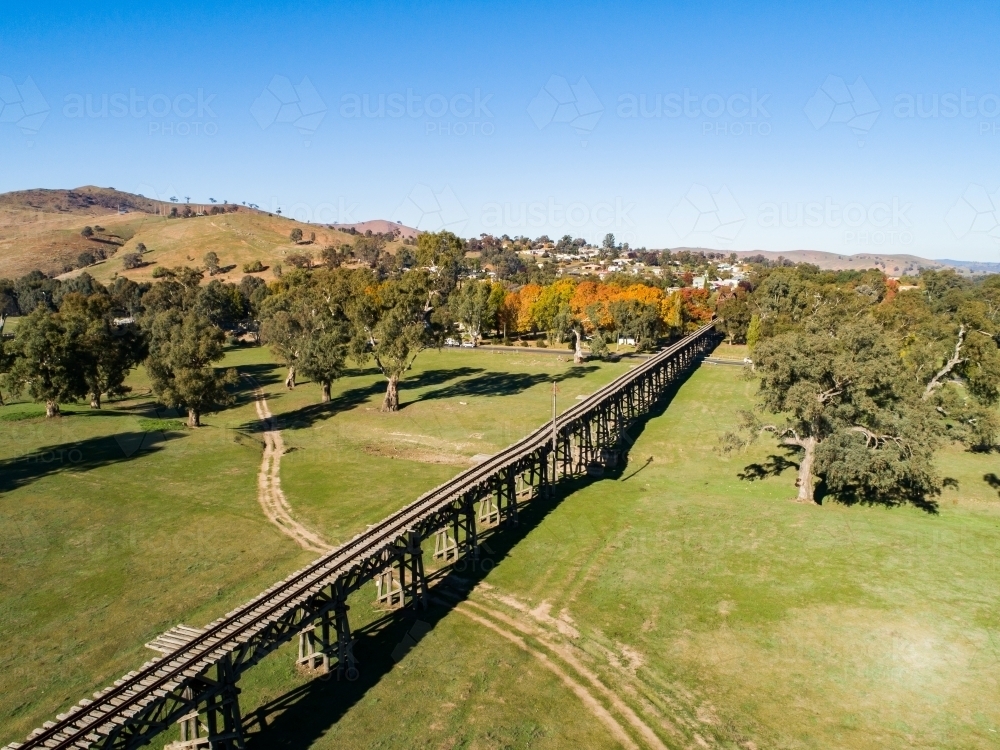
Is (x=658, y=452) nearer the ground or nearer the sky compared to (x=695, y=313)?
nearer the ground

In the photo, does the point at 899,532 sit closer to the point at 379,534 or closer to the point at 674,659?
the point at 674,659

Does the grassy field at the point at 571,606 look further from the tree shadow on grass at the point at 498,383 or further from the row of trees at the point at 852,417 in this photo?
the tree shadow on grass at the point at 498,383

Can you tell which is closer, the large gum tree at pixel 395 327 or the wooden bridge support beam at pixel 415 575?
the wooden bridge support beam at pixel 415 575

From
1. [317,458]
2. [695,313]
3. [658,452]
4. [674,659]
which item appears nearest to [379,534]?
[674,659]

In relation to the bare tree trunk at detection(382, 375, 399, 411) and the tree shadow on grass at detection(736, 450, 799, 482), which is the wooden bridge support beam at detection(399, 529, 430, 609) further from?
the bare tree trunk at detection(382, 375, 399, 411)

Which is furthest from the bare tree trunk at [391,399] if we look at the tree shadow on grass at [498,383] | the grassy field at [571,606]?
the grassy field at [571,606]
